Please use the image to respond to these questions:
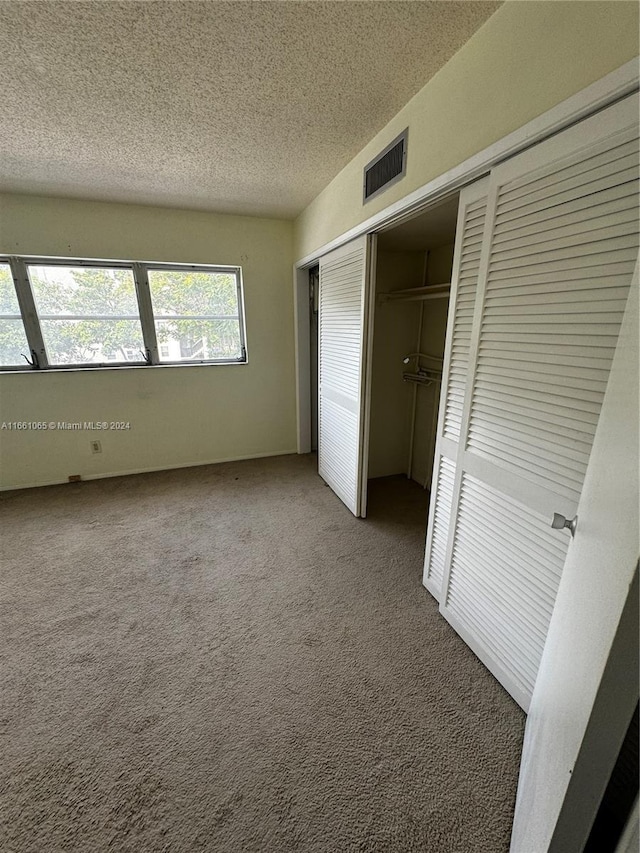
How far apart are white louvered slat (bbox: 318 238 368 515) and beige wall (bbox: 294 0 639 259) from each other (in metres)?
0.63

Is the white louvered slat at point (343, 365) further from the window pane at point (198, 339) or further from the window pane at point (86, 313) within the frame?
the window pane at point (86, 313)

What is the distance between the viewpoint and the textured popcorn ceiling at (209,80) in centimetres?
109

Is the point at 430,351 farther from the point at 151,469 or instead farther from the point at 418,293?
the point at 151,469

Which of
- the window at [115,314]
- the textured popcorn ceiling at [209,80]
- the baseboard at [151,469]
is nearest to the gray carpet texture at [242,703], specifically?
the baseboard at [151,469]

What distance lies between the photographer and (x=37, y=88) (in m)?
1.41

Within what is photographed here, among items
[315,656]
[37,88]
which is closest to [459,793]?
[315,656]

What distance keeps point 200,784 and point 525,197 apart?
2253 millimetres

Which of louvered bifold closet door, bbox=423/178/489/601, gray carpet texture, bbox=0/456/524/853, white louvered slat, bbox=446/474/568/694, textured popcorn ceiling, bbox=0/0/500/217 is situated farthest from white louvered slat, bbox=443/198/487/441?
gray carpet texture, bbox=0/456/524/853

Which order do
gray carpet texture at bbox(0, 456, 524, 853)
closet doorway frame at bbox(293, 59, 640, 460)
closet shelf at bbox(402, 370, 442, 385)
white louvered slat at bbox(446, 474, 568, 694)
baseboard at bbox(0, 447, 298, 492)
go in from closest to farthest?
closet doorway frame at bbox(293, 59, 640, 460), gray carpet texture at bbox(0, 456, 524, 853), white louvered slat at bbox(446, 474, 568, 694), closet shelf at bbox(402, 370, 442, 385), baseboard at bbox(0, 447, 298, 492)

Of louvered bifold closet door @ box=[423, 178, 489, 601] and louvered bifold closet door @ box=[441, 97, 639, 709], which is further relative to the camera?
louvered bifold closet door @ box=[423, 178, 489, 601]

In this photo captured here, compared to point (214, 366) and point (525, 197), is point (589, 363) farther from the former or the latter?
point (214, 366)

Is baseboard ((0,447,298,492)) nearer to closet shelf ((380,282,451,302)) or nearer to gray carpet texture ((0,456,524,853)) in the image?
gray carpet texture ((0,456,524,853))

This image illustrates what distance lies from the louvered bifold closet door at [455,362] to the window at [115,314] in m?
2.49

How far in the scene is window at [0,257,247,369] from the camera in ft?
9.20
